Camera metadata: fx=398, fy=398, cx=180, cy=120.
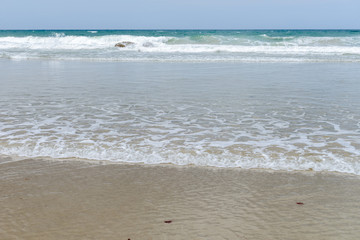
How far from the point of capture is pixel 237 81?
1099cm

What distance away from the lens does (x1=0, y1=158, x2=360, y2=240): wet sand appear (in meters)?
2.84

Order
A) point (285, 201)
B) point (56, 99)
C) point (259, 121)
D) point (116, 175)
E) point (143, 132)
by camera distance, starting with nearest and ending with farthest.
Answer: point (285, 201)
point (116, 175)
point (143, 132)
point (259, 121)
point (56, 99)

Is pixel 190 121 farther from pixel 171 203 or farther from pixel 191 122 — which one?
pixel 171 203

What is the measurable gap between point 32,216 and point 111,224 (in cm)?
65

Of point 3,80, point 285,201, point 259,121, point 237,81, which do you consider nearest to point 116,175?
point 285,201

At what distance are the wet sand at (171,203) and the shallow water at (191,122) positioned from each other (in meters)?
0.37

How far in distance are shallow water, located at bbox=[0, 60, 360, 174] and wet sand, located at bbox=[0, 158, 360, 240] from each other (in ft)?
1.23

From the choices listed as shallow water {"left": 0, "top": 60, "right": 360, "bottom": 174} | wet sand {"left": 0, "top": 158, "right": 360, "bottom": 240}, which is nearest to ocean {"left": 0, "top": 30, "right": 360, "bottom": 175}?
shallow water {"left": 0, "top": 60, "right": 360, "bottom": 174}

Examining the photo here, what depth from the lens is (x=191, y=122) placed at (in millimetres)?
6223

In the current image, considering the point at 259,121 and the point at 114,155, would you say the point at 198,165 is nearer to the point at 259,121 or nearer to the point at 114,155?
the point at 114,155

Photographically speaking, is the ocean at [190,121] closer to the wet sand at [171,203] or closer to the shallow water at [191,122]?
the shallow water at [191,122]

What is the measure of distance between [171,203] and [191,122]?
2981 millimetres

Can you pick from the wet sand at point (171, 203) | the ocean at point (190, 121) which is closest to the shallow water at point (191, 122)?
the ocean at point (190, 121)

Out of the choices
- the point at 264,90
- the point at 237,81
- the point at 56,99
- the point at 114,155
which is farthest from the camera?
the point at 237,81
